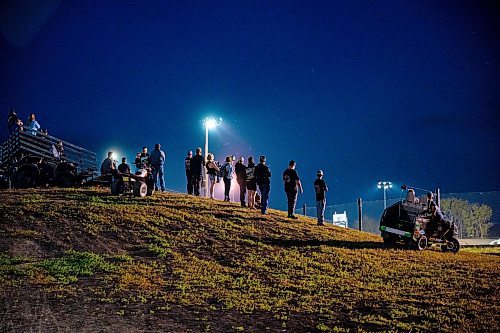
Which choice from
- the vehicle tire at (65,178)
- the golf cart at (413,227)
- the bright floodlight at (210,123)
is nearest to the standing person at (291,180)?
the golf cart at (413,227)

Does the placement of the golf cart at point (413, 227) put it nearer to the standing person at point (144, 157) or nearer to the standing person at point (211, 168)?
the standing person at point (211, 168)

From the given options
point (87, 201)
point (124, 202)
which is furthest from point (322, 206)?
point (87, 201)

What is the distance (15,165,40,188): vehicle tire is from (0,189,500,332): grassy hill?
668 cm

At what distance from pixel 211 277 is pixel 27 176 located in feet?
55.7

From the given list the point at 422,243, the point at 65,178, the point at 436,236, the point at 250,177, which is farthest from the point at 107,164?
the point at 436,236

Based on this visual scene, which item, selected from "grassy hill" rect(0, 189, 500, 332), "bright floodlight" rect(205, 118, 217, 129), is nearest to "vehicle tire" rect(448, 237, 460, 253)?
"grassy hill" rect(0, 189, 500, 332)

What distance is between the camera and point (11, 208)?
15.9 meters

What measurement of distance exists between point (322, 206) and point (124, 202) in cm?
816

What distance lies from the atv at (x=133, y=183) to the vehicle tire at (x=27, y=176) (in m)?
6.12

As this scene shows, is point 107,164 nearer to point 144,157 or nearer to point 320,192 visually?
→ point 144,157

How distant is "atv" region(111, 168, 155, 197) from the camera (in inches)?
789

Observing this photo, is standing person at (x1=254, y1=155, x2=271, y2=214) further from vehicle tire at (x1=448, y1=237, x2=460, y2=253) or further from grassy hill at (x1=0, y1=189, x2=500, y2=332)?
vehicle tire at (x1=448, y1=237, x2=460, y2=253)

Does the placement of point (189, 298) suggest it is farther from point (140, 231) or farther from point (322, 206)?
point (322, 206)

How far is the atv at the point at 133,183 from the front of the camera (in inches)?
789
